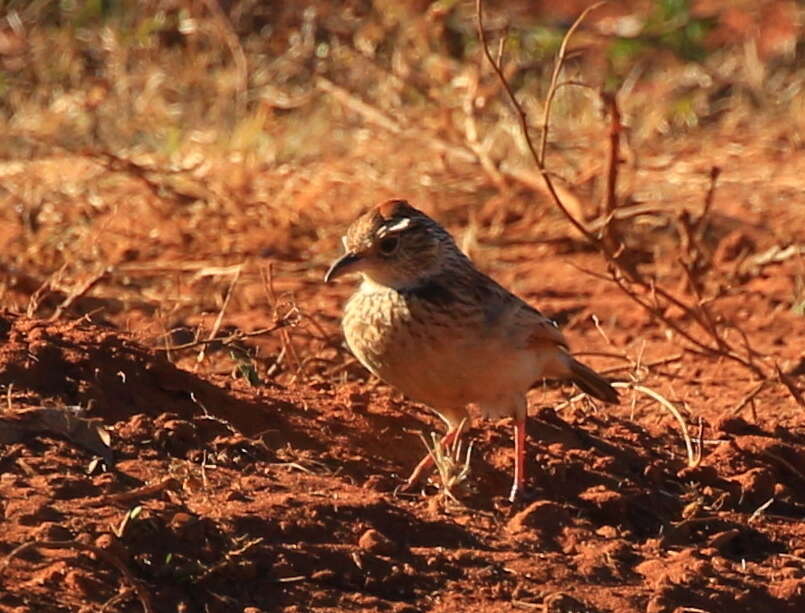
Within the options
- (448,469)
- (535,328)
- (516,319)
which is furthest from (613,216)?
(448,469)

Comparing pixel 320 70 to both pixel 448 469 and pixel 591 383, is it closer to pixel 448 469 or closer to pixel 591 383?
pixel 591 383

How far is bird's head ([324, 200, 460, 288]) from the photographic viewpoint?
607cm

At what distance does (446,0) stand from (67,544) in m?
7.75

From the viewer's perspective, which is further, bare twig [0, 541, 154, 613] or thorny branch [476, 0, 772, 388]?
thorny branch [476, 0, 772, 388]

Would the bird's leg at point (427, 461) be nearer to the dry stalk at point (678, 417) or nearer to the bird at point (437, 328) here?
the bird at point (437, 328)

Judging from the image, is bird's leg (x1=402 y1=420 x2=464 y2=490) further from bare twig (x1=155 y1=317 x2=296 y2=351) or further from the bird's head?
bare twig (x1=155 y1=317 x2=296 y2=351)

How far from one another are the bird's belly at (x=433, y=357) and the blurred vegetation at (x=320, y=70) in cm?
420

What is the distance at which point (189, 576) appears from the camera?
4.84 metres

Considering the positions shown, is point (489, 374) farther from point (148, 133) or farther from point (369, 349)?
point (148, 133)

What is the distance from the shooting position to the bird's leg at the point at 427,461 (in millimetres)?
5738

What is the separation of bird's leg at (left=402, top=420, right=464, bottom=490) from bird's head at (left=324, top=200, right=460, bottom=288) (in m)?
0.51

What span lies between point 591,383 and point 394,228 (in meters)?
1.05

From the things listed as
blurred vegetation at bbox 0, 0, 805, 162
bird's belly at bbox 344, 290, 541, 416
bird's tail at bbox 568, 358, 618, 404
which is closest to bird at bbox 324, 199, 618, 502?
bird's belly at bbox 344, 290, 541, 416

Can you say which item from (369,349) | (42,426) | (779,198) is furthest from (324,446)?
(779,198)
